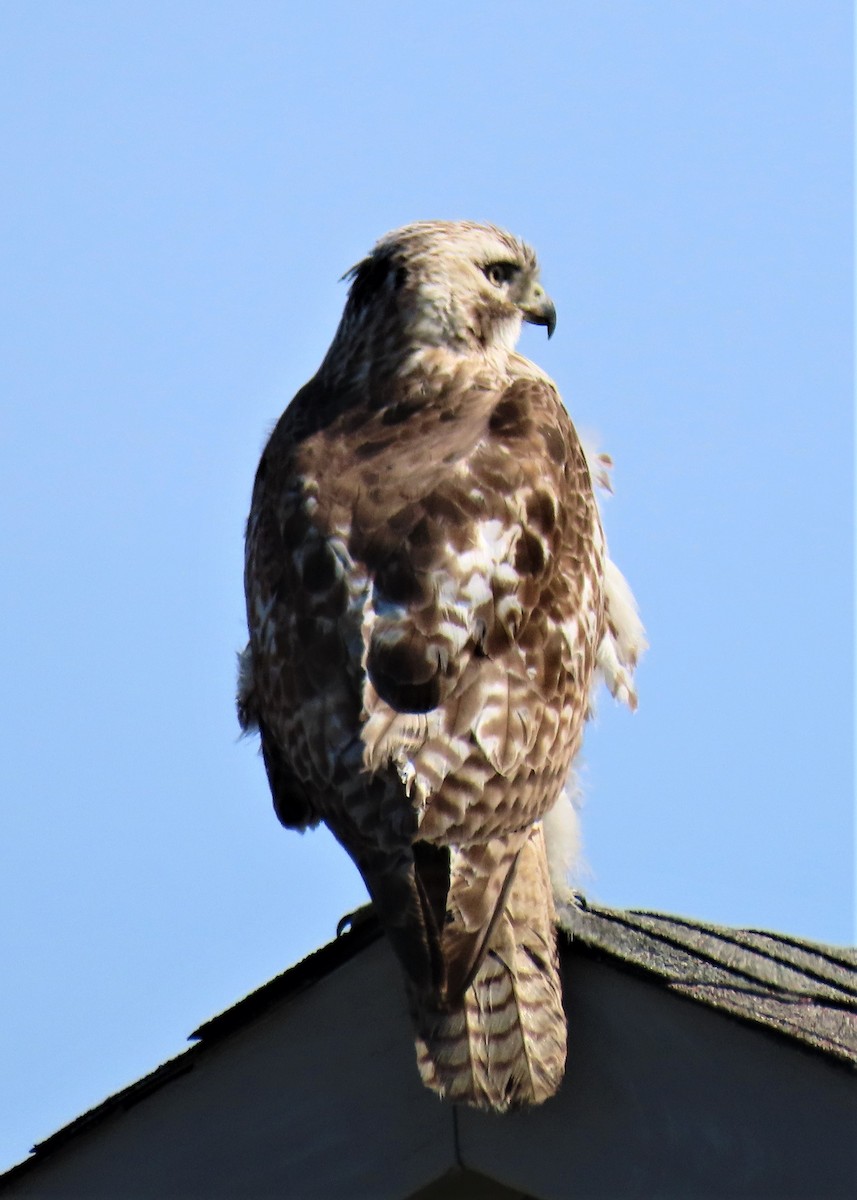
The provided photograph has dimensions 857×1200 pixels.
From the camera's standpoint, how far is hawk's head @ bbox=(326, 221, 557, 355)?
6.23m

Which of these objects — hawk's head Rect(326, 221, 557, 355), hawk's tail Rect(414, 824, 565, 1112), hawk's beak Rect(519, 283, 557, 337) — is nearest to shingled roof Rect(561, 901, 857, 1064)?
hawk's tail Rect(414, 824, 565, 1112)

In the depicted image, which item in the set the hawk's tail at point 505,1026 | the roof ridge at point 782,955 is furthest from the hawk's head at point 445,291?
the hawk's tail at point 505,1026

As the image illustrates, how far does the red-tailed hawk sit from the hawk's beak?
0.43 meters

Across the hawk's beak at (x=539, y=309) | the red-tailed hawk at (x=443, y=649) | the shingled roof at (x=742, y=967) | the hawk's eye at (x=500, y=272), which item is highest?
the hawk's eye at (x=500, y=272)

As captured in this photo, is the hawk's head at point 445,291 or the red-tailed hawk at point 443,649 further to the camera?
the hawk's head at point 445,291

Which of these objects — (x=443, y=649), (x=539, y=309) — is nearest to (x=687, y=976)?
(x=443, y=649)

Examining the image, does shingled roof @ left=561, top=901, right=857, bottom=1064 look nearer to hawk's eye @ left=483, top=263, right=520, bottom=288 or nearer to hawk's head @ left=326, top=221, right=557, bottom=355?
hawk's head @ left=326, top=221, right=557, bottom=355

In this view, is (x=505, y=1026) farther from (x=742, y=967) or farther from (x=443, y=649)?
(x=443, y=649)

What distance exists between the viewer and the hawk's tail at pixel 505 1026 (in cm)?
392

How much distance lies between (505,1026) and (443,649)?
894 mm

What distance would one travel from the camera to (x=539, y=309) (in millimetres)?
6719

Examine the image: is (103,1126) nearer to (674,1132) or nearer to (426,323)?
(674,1132)

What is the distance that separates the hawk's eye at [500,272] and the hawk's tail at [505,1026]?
290 centimetres

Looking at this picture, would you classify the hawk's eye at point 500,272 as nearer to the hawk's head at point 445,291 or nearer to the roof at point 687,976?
the hawk's head at point 445,291
